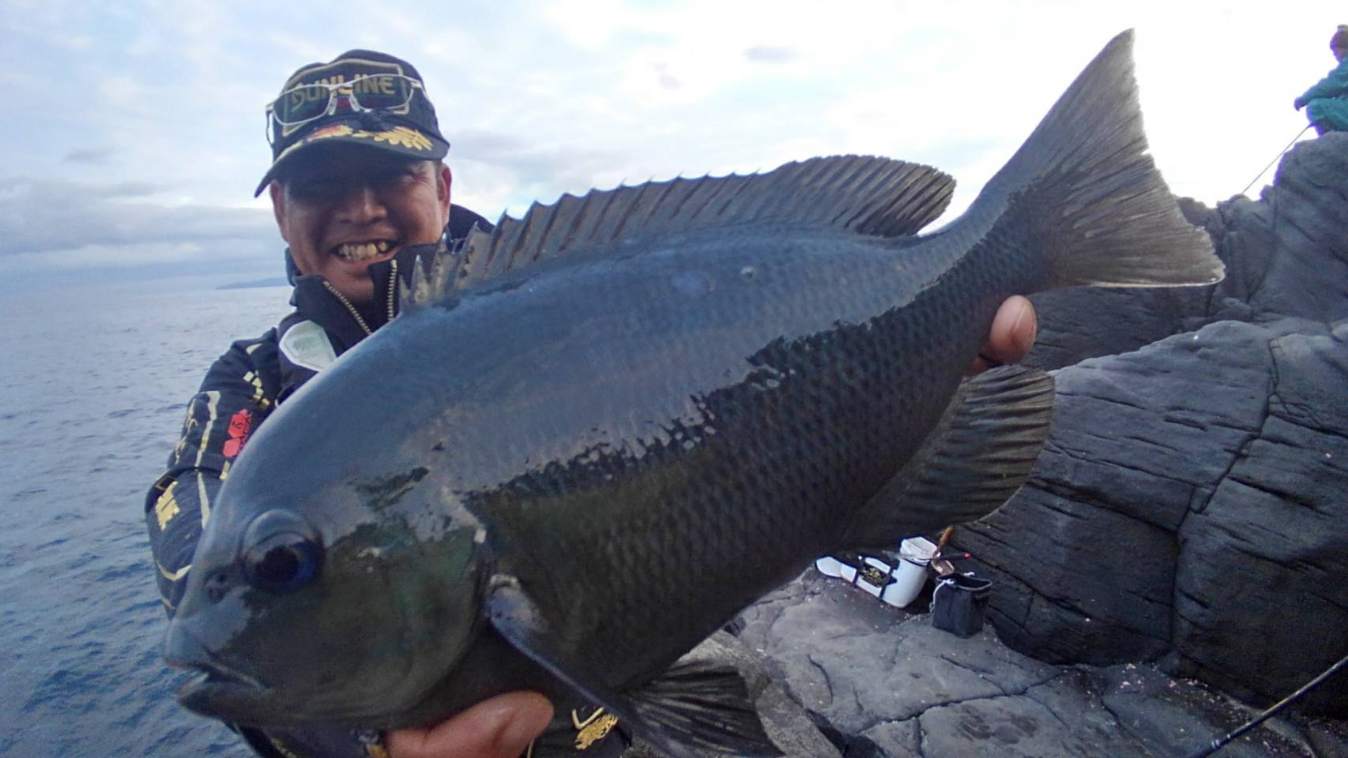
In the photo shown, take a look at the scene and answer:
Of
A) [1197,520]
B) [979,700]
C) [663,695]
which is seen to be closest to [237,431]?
[663,695]

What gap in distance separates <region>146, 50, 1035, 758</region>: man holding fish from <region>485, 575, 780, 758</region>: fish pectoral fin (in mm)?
879

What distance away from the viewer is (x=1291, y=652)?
199 inches

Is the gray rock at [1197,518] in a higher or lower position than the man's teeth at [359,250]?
lower

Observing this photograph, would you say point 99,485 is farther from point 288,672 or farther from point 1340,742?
point 1340,742

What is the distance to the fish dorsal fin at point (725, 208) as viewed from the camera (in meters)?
1.61

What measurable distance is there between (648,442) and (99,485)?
70.9 feet

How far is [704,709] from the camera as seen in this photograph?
157 centimetres

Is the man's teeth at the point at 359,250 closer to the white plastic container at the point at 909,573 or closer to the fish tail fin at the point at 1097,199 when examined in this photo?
the fish tail fin at the point at 1097,199

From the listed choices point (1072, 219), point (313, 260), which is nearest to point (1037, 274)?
point (1072, 219)

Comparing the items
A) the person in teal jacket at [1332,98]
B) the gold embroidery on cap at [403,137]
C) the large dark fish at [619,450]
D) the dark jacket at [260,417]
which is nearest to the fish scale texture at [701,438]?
the large dark fish at [619,450]

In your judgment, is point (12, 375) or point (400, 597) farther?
point (12, 375)

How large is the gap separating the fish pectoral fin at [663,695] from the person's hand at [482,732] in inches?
4.4

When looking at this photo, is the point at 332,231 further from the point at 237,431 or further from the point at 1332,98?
the point at 1332,98

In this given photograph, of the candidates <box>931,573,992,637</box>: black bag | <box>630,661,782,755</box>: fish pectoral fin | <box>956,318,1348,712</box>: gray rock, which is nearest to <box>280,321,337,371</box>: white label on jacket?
<box>630,661,782,755</box>: fish pectoral fin
